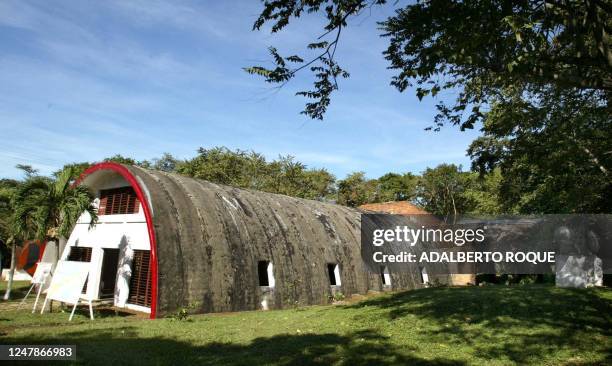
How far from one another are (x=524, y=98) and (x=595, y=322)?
10790 mm

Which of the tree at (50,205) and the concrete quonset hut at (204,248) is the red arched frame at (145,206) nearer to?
the concrete quonset hut at (204,248)

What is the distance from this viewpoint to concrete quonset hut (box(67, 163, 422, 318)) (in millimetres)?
16500

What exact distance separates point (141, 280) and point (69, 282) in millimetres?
3477

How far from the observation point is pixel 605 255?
27531 mm

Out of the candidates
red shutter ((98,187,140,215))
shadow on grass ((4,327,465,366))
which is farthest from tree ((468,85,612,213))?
red shutter ((98,187,140,215))

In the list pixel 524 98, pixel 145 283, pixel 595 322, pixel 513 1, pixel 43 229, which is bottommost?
pixel 595 322

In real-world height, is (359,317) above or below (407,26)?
below

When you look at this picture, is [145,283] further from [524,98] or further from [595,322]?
[524,98]

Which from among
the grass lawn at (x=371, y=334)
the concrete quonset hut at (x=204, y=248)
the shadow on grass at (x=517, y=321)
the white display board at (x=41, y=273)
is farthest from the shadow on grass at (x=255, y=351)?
the white display board at (x=41, y=273)

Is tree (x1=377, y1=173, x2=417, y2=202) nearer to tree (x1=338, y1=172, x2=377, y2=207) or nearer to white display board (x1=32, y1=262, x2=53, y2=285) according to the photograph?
tree (x1=338, y1=172, x2=377, y2=207)

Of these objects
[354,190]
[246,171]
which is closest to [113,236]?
[246,171]

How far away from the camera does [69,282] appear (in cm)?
1530

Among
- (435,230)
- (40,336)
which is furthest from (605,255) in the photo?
(40,336)

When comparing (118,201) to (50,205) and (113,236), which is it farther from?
(50,205)
